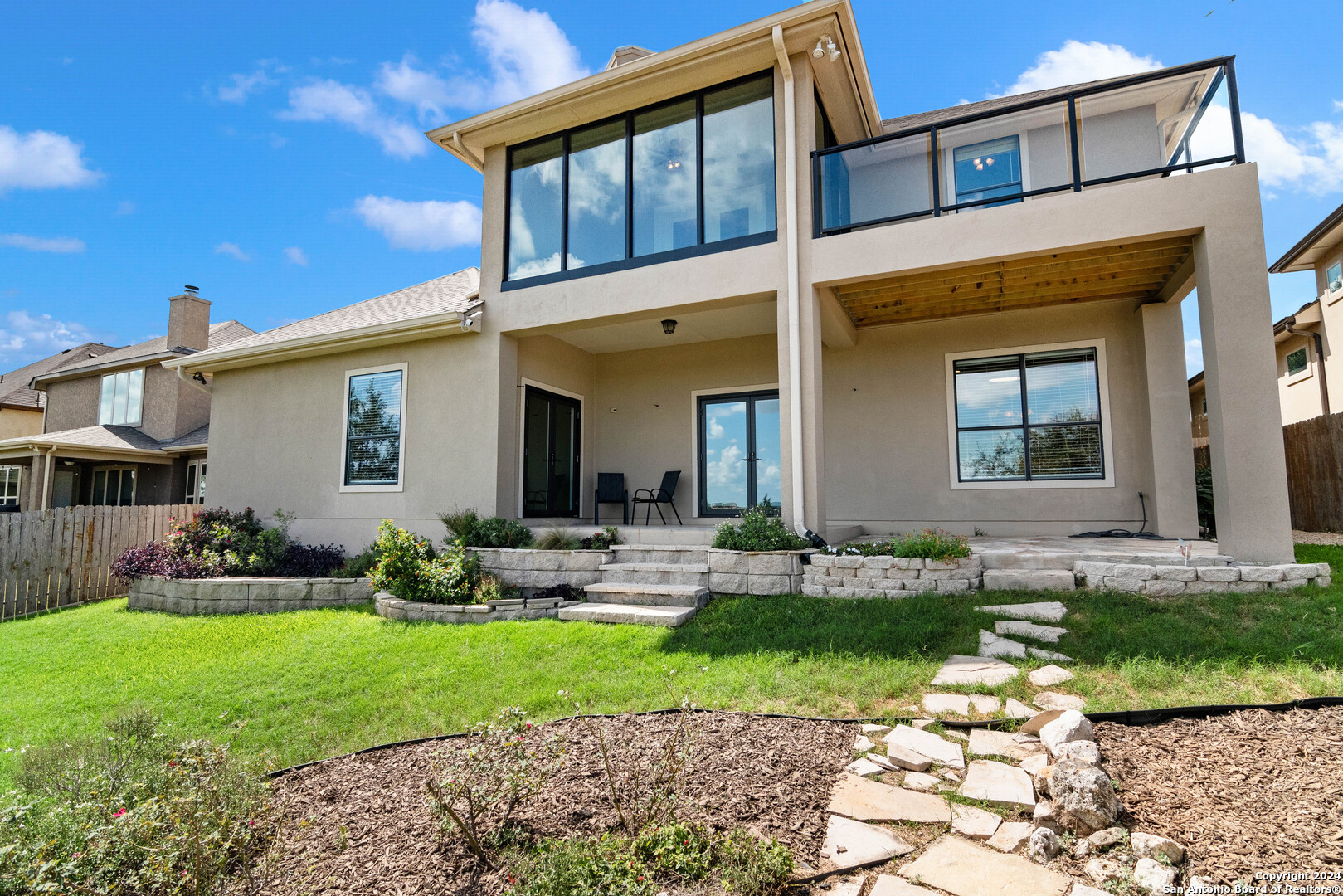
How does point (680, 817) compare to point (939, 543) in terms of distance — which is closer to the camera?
point (680, 817)

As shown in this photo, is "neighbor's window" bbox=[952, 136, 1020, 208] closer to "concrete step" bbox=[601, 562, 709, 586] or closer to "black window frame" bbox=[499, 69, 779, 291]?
"black window frame" bbox=[499, 69, 779, 291]

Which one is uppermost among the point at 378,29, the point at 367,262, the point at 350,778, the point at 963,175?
the point at 367,262

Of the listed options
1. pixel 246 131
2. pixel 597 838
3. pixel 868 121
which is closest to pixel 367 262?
pixel 246 131

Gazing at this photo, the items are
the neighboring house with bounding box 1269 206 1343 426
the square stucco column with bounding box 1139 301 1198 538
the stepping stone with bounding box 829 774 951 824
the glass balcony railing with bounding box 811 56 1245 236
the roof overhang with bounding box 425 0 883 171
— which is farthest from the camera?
the neighboring house with bounding box 1269 206 1343 426

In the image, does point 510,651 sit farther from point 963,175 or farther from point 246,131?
point 246,131

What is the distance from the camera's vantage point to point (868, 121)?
28.5 feet

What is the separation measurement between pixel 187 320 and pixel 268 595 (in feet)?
41.4

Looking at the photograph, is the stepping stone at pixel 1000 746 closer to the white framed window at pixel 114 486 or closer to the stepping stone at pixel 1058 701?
the stepping stone at pixel 1058 701

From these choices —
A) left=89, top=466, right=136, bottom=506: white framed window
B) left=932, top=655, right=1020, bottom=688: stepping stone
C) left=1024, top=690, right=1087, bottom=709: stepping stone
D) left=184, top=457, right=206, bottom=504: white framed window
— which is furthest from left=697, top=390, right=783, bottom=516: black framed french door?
left=89, top=466, right=136, bottom=506: white framed window

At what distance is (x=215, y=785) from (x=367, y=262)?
312 feet

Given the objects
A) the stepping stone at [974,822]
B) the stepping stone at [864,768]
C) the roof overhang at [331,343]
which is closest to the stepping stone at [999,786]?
the stepping stone at [974,822]

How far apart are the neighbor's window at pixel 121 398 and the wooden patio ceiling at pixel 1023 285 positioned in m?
18.1

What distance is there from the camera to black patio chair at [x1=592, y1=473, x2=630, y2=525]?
975 cm

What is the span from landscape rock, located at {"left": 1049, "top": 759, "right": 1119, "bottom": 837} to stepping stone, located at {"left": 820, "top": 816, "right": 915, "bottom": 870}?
0.57 meters
